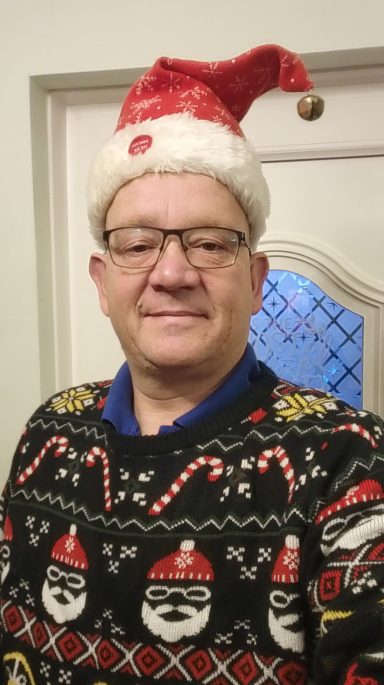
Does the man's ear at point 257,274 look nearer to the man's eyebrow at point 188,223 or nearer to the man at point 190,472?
the man at point 190,472

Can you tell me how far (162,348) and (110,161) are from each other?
319 mm

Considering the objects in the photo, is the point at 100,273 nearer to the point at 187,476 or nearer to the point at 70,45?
the point at 187,476

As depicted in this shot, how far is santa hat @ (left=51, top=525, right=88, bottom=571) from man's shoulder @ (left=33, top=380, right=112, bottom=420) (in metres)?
0.21

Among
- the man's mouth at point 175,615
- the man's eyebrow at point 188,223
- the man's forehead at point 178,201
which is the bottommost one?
the man's mouth at point 175,615

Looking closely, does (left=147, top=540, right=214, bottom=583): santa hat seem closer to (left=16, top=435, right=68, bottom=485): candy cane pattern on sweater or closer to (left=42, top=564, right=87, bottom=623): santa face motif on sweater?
(left=42, top=564, right=87, bottom=623): santa face motif on sweater

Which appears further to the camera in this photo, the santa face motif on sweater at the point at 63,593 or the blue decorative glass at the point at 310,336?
the blue decorative glass at the point at 310,336

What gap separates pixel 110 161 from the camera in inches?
34.7

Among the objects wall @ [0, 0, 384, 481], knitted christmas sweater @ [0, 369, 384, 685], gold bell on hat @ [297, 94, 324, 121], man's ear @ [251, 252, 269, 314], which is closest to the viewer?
knitted christmas sweater @ [0, 369, 384, 685]

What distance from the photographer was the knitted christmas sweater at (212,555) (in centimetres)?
67

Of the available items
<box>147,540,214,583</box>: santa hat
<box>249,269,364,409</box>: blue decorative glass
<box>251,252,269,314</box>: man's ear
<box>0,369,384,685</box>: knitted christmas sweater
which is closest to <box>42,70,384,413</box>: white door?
<box>249,269,364,409</box>: blue decorative glass

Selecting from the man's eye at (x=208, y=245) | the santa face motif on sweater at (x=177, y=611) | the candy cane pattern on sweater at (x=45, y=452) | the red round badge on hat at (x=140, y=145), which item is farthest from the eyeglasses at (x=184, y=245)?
the santa face motif on sweater at (x=177, y=611)

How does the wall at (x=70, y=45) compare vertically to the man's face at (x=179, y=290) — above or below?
above

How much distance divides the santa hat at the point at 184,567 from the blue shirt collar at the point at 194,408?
0.18 meters

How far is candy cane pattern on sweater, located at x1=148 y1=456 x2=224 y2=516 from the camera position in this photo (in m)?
0.79
